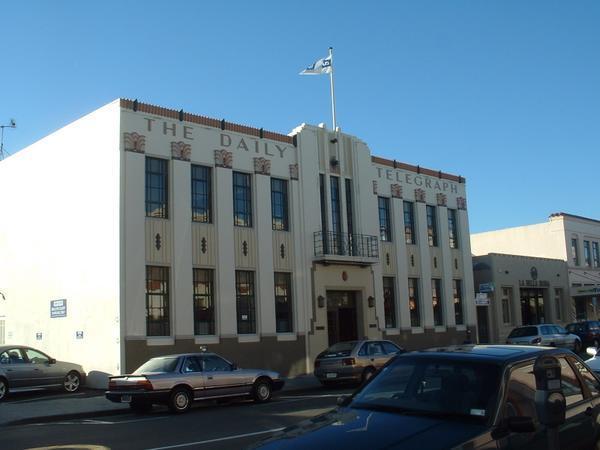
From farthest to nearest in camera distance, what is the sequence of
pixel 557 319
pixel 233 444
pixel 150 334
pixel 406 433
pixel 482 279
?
pixel 557 319 → pixel 482 279 → pixel 150 334 → pixel 233 444 → pixel 406 433

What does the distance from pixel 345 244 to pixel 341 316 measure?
9.76 ft

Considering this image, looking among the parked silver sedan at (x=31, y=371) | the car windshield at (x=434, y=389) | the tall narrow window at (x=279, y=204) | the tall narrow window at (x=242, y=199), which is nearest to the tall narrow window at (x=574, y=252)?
the tall narrow window at (x=279, y=204)

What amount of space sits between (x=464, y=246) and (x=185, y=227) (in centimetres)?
1635

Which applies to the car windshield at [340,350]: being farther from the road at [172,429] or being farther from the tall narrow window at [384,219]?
the tall narrow window at [384,219]

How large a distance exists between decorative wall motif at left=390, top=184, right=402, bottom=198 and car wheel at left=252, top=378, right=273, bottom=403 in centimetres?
1482

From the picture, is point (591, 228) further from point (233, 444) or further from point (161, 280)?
point (233, 444)

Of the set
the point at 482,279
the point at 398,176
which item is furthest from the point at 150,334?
the point at 482,279

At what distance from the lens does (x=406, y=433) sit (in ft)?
15.3

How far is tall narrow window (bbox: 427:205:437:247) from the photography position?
31.7 metres

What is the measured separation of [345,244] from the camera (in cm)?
2692

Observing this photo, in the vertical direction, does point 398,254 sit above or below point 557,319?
above

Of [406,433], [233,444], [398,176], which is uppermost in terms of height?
[398,176]

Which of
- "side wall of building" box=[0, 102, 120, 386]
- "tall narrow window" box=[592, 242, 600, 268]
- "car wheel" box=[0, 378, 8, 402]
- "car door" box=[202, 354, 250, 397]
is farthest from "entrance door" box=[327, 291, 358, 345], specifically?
"tall narrow window" box=[592, 242, 600, 268]

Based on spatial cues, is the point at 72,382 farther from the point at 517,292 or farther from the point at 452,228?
the point at 517,292
